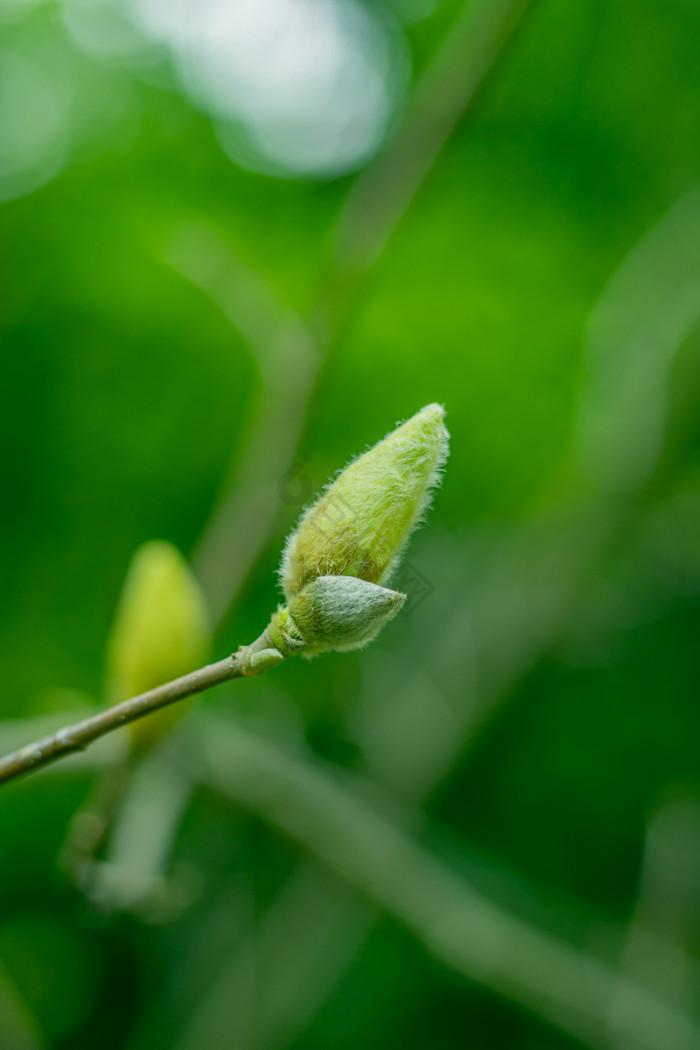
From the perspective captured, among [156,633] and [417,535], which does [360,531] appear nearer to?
[156,633]

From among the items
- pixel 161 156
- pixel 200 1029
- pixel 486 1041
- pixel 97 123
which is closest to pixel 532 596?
pixel 486 1041

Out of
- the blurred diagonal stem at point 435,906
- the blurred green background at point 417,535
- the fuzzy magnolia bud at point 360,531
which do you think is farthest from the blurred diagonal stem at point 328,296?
the fuzzy magnolia bud at point 360,531

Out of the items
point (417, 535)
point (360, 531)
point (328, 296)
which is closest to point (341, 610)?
point (360, 531)

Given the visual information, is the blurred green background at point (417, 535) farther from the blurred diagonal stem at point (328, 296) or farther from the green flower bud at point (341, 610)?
the green flower bud at point (341, 610)

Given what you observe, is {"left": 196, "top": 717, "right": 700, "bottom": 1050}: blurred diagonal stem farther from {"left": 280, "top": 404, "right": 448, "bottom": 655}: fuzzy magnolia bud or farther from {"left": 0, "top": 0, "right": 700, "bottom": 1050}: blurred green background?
{"left": 280, "top": 404, "right": 448, "bottom": 655}: fuzzy magnolia bud

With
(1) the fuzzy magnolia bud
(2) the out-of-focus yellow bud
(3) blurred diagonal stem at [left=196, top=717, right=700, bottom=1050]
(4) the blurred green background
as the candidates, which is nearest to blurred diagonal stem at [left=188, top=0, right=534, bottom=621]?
(4) the blurred green background

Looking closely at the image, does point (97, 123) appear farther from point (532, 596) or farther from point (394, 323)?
point (532, 596)
